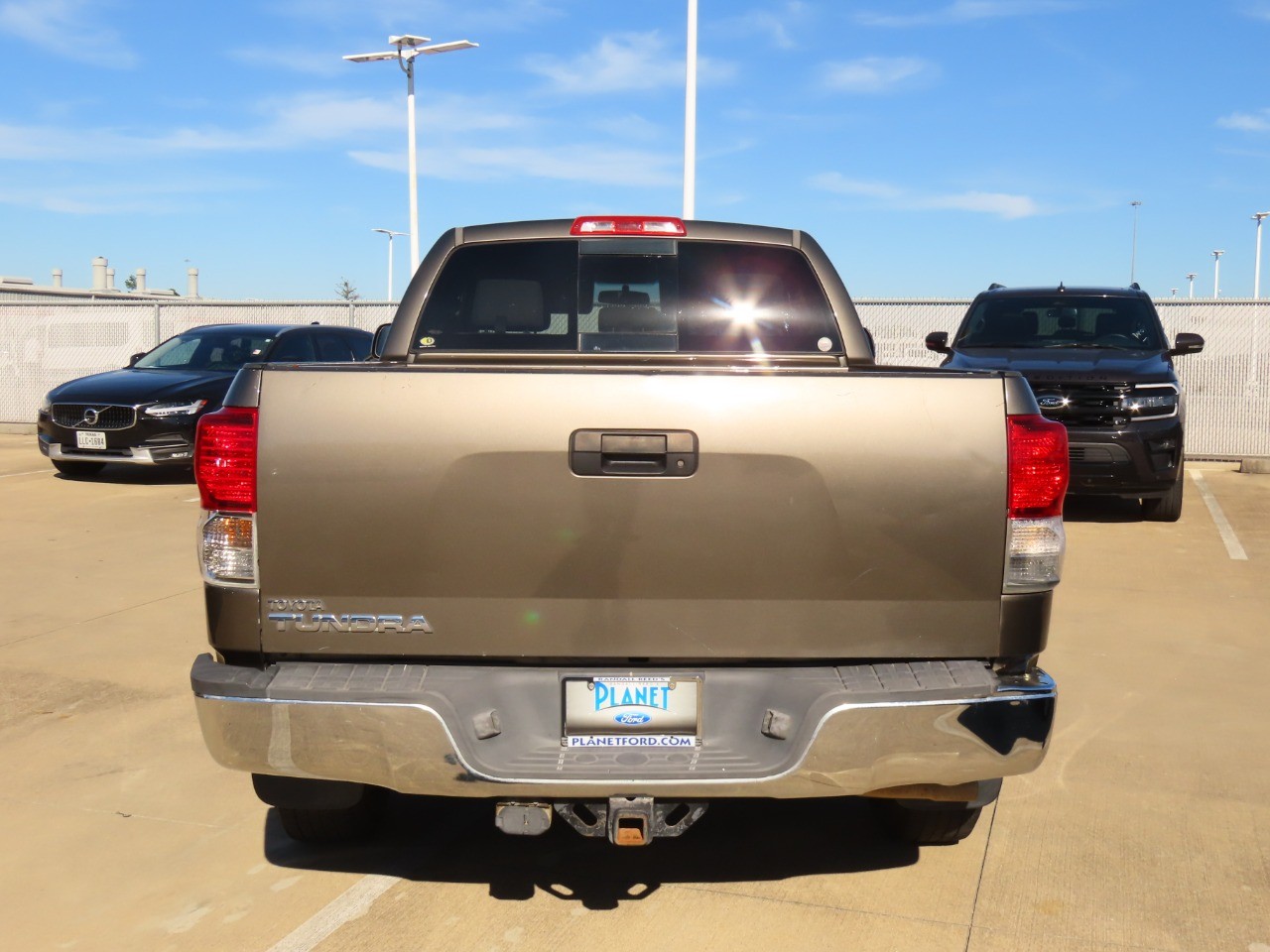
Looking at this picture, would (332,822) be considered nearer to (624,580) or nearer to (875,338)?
(624,580)

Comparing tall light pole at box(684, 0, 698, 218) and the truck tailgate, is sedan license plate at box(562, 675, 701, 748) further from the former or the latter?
tall light pole at box(684, 0, 698, 218)

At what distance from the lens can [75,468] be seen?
14.2 meters

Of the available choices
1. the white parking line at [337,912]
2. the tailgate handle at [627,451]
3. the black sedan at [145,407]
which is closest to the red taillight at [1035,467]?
the tailgate handle at [627,451]

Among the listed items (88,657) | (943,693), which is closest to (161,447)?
(88,657)

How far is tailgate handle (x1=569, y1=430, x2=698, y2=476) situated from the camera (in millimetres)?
3000

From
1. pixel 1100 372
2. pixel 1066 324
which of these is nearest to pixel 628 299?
pixel 1100 372

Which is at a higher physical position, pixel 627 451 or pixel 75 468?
pixel 627 451

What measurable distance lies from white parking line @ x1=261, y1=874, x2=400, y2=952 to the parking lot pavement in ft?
0.03

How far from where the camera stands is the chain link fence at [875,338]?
16.7 metres

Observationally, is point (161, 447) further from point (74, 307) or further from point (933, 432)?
point (933, 432)

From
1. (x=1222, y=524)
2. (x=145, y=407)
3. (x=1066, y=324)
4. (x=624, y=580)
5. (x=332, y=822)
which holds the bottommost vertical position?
(x=1222, y=524)

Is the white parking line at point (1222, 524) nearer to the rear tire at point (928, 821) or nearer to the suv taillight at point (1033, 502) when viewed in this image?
the rear tire at point (928, 821)

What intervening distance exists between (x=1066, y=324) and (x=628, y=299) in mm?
8166

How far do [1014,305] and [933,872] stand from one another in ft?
28.8
